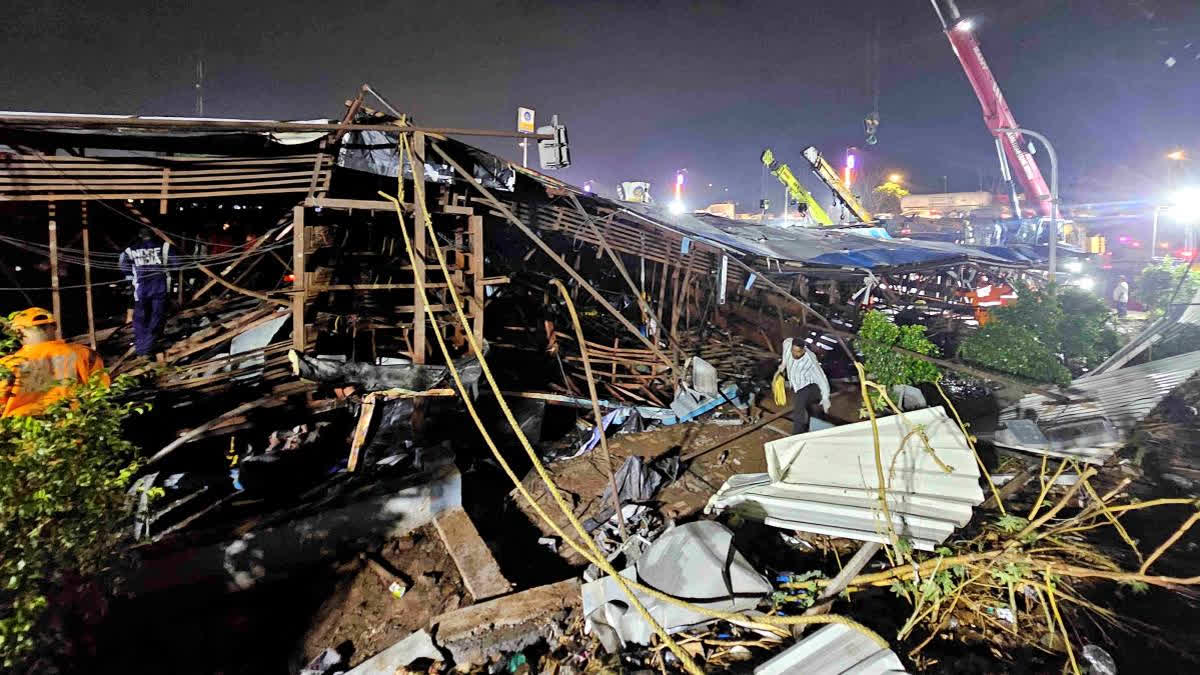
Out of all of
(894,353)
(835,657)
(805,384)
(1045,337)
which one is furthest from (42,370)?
(1045,337)

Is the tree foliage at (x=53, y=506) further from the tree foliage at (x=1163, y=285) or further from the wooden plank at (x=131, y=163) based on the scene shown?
the tree foliage at (x=1163, y=285)

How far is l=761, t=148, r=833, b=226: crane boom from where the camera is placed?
1988 centimetres

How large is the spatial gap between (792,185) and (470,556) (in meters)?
21.1

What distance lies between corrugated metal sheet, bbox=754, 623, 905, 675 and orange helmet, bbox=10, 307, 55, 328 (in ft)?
19.4

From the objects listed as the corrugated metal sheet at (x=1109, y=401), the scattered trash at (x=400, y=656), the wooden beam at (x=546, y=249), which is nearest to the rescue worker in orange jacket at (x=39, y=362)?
the scattered trash at (x=400, y=656)

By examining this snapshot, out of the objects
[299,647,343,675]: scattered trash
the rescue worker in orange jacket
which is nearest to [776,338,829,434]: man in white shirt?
[299,647,343,675]: scattered trash

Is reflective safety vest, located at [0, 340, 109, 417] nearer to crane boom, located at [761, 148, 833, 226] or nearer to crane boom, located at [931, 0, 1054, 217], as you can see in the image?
crane boom, located at [761, 148, 833, 226]

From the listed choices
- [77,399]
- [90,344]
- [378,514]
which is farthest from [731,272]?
[90,344]

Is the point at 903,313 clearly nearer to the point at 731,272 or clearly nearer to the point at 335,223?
the point at 731,272

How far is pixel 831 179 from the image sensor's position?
21.2m

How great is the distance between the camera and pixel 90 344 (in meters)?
7.43

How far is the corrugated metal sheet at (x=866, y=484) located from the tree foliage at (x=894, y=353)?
3.44m

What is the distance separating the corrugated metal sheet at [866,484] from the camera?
3.92m

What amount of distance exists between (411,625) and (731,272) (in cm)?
961
